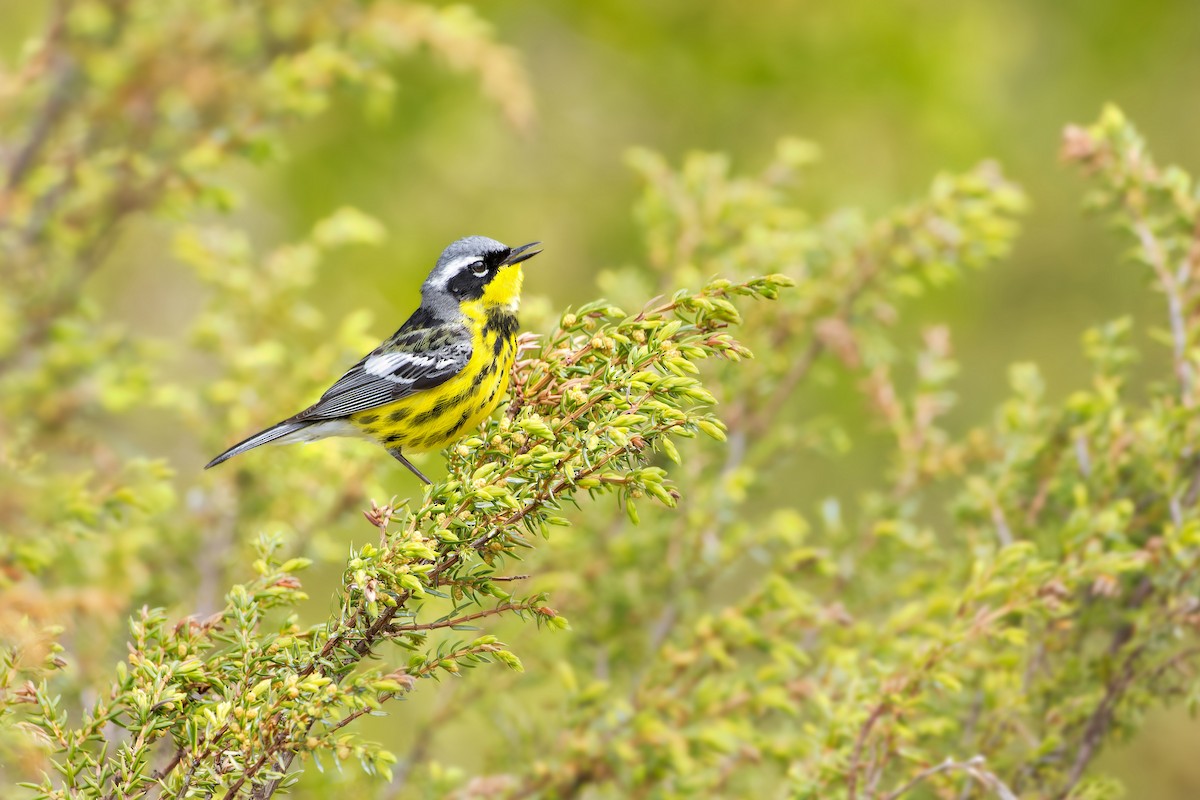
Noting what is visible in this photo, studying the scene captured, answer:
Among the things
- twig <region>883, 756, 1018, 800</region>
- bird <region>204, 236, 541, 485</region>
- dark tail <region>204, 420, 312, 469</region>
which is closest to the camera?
twig <region>883, 756, 1018, 800</region>

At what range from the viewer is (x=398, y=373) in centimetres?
418

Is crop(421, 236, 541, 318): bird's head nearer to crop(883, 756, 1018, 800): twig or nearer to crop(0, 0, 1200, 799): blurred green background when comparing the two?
crop(883, 756, 1018, 800): twig

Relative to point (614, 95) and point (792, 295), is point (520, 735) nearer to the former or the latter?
point (792, 295)

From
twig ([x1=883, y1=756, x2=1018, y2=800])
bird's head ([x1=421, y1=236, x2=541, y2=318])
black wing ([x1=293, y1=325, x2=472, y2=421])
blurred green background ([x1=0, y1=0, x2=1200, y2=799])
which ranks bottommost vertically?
twig ([x1=883, y1=756, x2=1018, y2=800])

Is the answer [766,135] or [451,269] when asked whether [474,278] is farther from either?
[766,135]

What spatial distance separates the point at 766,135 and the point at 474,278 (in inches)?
167

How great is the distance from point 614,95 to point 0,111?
5463mm

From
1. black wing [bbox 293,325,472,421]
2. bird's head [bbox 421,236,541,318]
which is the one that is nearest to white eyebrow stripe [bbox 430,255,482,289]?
bird's head [bbox 421,236,541,318]

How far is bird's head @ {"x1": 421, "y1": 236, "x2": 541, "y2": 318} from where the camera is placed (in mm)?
4375

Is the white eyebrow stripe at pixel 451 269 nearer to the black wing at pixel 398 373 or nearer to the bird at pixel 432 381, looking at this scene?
the bird at pixel 432 381

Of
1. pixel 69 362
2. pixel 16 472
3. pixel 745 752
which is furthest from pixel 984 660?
pixel 69 362

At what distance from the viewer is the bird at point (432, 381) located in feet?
13.0

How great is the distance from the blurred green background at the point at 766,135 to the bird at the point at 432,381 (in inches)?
105

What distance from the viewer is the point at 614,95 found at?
28.7 feet
